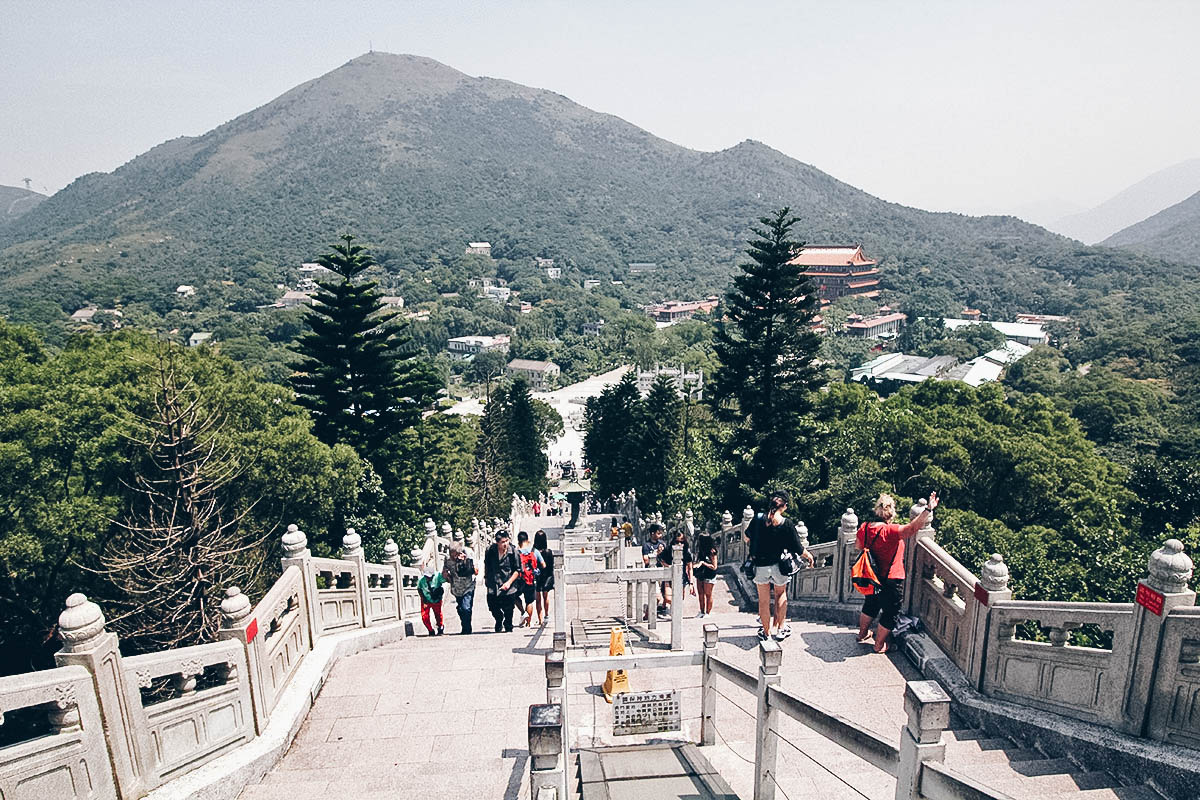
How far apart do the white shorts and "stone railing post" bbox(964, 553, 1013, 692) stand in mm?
1736

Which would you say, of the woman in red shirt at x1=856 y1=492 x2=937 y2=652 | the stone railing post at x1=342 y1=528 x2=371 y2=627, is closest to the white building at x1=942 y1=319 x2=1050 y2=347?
the woman in red shirt at x1=856 y1=492 x2=937 y2=652

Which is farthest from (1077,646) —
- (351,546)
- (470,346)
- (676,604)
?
(470,346)

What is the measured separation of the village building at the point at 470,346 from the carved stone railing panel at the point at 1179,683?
102 m

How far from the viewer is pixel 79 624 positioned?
4.02 metres

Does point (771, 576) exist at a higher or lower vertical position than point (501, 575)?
higher

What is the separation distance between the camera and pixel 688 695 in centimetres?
649

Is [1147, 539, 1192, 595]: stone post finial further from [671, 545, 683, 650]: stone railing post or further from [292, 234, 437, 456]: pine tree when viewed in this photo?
[292, 234, 437, 456]: pine tree

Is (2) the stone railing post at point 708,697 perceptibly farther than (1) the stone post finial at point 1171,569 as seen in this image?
Yes

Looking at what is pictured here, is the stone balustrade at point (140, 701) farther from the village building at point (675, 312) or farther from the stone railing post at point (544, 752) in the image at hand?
the village building at point (675, 312)

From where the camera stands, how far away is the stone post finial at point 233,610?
5.24 metres

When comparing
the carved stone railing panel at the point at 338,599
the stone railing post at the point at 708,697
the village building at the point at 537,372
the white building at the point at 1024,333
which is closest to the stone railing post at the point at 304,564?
the carved stone railing panel at the point at 338,599

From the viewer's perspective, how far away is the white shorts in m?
7.07

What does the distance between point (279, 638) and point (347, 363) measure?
607 inches

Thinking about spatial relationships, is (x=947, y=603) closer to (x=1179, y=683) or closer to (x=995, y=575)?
(x=995, y=575)
